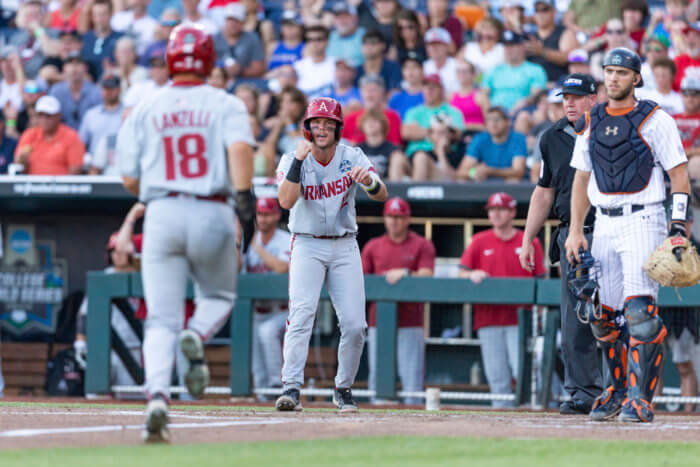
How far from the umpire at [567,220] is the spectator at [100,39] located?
8.23 m

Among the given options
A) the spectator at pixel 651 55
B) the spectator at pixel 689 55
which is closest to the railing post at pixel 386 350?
the spectator at pixel 651 55

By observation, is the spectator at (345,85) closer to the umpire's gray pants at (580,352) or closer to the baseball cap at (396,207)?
the baseball cap at (396,207)

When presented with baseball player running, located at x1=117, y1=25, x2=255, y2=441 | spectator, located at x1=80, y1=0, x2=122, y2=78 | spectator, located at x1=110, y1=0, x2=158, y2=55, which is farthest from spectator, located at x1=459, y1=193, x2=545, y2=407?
spectator, located at x1=80, y1=0, x2=122, y2=78

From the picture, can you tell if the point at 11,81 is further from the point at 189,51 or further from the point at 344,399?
the point at 189,51

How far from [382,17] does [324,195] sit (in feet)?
23.6

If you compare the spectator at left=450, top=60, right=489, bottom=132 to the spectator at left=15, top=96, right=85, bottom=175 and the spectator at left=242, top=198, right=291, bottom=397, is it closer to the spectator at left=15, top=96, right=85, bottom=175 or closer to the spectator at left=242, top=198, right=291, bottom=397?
the spectator at left=242, top=198, right=291, bottom=397

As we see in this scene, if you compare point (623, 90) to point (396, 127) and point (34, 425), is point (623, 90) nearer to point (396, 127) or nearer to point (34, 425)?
point (34, 425)

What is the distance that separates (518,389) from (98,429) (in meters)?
5.17

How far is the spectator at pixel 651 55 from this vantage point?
1100cm

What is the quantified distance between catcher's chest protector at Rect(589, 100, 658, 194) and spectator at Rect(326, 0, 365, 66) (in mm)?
7348

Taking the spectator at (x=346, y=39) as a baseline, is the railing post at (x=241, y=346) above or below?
below

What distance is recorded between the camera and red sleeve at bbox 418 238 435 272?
1004cm

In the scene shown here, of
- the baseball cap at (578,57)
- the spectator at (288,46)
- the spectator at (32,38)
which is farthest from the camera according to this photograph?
the spectator at (32,38)

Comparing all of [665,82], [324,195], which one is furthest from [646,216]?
[665,82]
